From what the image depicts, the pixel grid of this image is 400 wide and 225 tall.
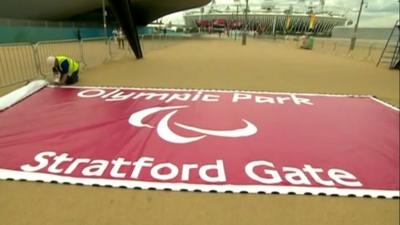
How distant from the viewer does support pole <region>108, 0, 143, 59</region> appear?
14.6m

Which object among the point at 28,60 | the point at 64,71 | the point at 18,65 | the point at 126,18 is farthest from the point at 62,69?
the point at 126,18

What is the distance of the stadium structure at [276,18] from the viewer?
9256cm

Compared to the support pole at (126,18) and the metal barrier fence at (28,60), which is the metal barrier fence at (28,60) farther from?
the support pole at (126,18)

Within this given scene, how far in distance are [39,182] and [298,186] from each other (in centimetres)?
278

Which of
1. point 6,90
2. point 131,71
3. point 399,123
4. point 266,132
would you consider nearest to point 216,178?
point 266,132

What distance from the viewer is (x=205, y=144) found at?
4.29 metres

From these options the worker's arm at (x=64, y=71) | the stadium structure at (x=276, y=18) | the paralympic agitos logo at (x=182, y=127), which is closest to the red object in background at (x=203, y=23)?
the stadium structure at (x=276, y=18)

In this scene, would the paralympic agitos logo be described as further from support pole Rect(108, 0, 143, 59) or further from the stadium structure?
the stadium structure

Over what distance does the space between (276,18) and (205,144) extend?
322 ft

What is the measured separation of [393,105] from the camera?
7.05 metres

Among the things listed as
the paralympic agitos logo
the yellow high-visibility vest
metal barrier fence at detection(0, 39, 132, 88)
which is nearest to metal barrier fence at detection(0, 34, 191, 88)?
metal barrier fence at detection(0, 39, 132, 88)

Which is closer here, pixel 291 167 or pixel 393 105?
pixel 291 167

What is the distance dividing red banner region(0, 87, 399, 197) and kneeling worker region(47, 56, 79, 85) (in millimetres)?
1183

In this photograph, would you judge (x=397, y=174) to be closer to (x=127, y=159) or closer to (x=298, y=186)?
(x=298, y=186)
